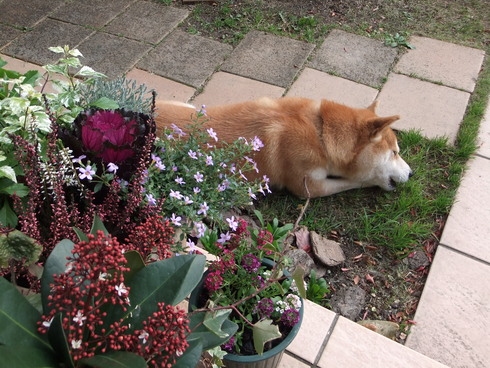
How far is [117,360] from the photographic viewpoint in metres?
1.12

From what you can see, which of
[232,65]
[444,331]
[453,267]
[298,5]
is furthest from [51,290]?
[298,5]

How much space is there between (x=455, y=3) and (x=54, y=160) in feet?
16.6

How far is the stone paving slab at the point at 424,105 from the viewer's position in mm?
3721

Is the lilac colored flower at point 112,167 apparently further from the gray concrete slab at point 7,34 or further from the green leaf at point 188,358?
the gray concrete slab at point 7,34

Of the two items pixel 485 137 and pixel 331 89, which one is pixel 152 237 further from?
pixel 485 137

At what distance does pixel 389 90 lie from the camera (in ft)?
13.2

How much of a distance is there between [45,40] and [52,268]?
346 cm

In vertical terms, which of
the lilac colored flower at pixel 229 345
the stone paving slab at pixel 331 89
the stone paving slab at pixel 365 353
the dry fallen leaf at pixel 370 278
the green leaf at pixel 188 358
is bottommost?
the dry fallen leaf at pixel 370 278

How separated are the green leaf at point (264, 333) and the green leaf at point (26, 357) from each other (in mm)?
612

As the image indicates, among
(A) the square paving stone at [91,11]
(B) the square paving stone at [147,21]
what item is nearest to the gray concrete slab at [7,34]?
(A) the square paving stone at [91,11]

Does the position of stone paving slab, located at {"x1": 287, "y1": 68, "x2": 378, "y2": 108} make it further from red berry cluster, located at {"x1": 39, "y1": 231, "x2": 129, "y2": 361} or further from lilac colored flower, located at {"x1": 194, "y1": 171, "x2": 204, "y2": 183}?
red berry cluster, located at {"x1": 39, "y1": 231, "x2": 129, "y2": 361}

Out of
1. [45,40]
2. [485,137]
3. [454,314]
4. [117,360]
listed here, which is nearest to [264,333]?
[117,360]

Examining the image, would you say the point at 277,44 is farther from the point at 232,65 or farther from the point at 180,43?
the point at 180,43

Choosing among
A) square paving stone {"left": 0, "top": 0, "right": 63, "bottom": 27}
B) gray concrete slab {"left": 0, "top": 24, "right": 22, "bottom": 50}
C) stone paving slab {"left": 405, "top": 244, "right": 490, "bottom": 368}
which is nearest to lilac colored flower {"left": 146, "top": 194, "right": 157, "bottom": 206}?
stone paving slab {"left": 405, "top": 244, "right": 490, "bottom": 368}
